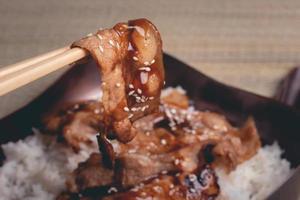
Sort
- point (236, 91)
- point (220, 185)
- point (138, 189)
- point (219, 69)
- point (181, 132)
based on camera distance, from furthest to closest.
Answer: point (219, 69) < point (236, 91) < point (181, 132) < point (220, 185) < point (138, 189)

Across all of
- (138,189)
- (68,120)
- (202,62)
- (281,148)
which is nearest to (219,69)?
(202,62)

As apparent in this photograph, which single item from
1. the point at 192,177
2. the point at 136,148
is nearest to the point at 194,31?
the point at 136,148

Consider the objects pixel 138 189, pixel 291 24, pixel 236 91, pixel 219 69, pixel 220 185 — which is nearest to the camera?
pixel 138 189

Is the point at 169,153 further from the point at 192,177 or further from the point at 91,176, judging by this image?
the point at 91,176

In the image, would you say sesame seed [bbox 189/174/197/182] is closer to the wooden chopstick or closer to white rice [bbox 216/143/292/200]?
white rice [bbox 216/143/292/200]

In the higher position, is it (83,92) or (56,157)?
(83,92)

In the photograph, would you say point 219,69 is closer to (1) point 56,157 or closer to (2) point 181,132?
(2) point 181,132
